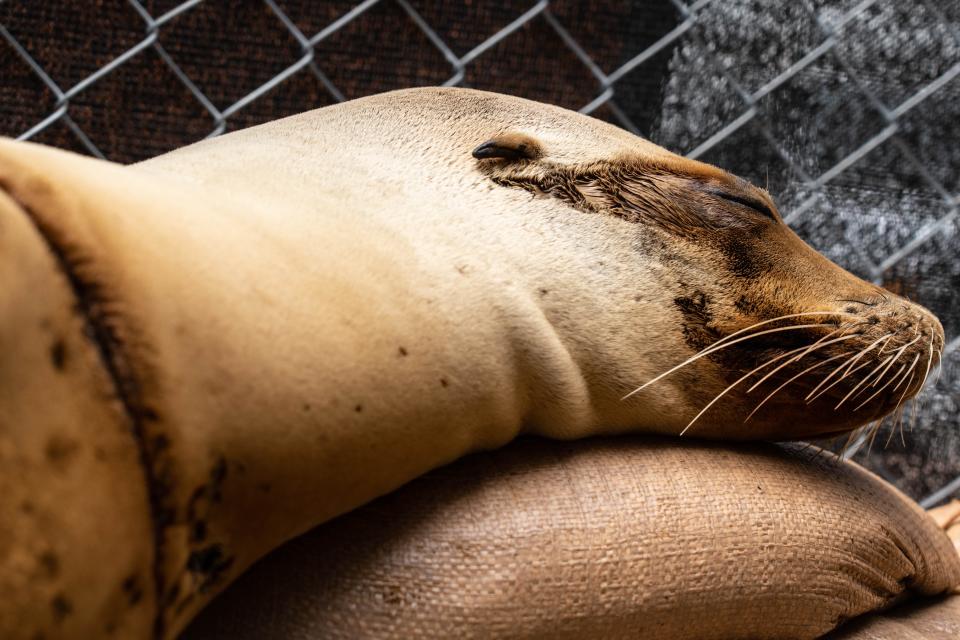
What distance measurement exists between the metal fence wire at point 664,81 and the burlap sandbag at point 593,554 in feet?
2.64

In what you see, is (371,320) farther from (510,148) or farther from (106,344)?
(510,148)

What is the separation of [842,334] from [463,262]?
1.33ft

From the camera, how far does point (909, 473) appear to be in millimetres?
1740

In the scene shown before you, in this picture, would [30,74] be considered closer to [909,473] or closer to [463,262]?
[463,262]

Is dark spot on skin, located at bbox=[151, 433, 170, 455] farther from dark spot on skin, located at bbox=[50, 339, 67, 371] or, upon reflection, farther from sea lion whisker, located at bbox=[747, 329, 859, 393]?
sea lion whisker, located at bbox=[747, 329, 859, 393]

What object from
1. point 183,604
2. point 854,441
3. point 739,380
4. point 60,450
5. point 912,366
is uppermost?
point 60,450

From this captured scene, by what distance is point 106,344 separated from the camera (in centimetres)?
54

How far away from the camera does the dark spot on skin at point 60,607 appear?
51 centimetres

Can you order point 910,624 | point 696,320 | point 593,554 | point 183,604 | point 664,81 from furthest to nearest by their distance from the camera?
point 664,81, point 910,624, point 696,320, point 593,554, point 183,604

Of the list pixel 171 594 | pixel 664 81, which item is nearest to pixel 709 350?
pixel 171 594

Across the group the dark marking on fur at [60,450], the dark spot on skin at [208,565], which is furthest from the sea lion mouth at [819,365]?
the dark marking on fur at [60,450]

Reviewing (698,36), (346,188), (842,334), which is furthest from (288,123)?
(698,36)

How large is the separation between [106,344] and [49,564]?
0.40ft

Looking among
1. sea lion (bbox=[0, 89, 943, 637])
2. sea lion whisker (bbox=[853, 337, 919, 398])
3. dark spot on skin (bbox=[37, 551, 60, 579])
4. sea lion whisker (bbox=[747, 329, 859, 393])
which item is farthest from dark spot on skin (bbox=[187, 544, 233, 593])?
sea lion whisker (bbox=[853, 337, 919, 398])
